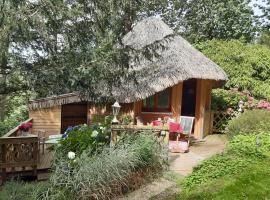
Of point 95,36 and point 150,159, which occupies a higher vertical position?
point 95,36

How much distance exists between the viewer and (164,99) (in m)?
14.8

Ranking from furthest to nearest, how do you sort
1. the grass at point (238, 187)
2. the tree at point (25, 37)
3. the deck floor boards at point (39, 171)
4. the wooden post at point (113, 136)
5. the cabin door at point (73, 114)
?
the cabin door at point (73, 114) < the deck floor boards at point (39, 171) < the wooden post at point (113, 136) < the tree at point (25, 37) < the grass at point (238, 187)

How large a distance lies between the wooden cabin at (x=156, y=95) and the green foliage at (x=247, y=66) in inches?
82.5

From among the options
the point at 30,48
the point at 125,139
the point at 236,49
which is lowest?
the point at 125,139

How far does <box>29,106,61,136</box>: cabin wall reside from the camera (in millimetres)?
14430

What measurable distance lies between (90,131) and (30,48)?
2661 millimetres

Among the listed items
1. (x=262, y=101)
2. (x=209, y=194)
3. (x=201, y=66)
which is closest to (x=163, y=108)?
(x=201, y=66)

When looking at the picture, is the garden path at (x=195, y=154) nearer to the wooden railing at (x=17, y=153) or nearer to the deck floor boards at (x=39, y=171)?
the deck floor boards at (x=39, y=171)

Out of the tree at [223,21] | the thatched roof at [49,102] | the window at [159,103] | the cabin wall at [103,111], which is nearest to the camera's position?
the cabin wall at [103,111]

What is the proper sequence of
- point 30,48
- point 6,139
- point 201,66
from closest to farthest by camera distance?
point 30,48, point 6,139, point 201,66

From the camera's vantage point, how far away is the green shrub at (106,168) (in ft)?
23.7

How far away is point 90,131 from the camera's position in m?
9.38

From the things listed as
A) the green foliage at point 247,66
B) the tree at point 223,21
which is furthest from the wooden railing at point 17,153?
the tree at point 223,21

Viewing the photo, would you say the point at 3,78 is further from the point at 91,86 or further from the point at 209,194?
the point at 209,194
